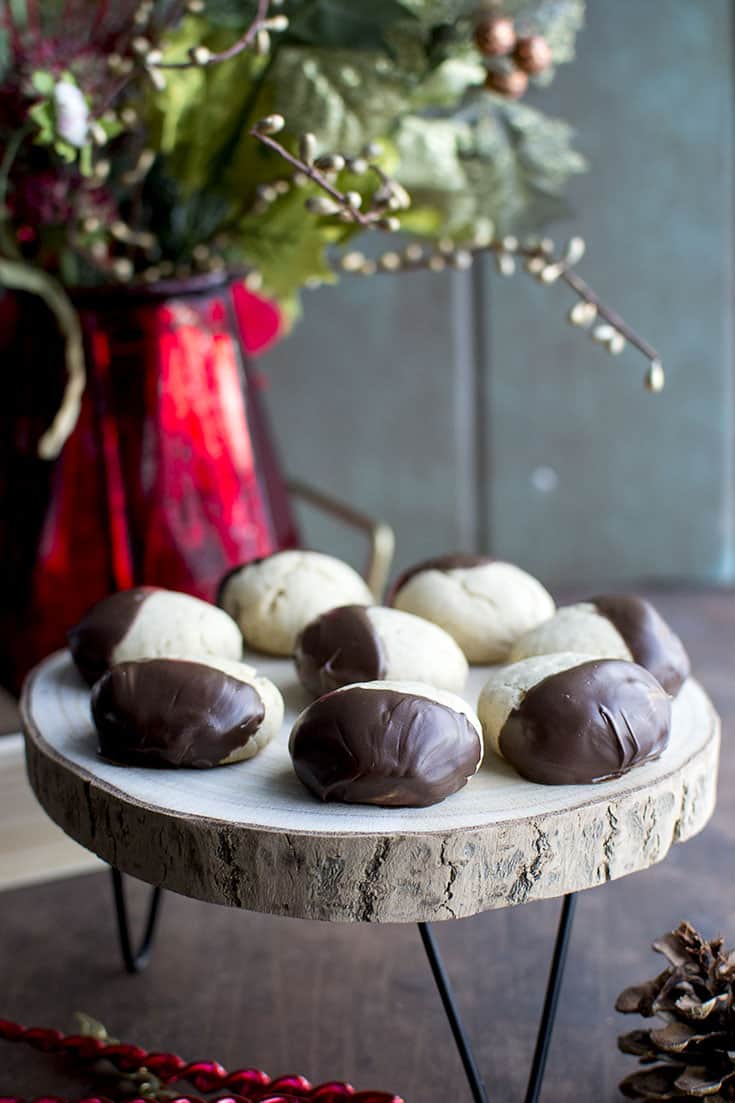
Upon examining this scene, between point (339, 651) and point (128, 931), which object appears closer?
point (339, 651)

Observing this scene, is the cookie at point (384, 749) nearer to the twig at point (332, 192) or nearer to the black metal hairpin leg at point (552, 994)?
the black metal hairpin leg at point (552, 994)

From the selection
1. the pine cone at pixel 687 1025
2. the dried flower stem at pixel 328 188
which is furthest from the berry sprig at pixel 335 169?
the pine cone at pixel 687 1025

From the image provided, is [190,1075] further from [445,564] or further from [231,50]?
[231,50]

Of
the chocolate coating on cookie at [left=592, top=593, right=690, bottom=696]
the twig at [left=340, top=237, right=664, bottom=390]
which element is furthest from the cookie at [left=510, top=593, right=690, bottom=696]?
the twig at [left=340, top=237, right=664, bottom=390]

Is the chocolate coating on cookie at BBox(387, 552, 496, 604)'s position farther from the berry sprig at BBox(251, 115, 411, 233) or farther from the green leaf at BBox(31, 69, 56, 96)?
the green leaf at BBox(31, 69, 56, 96)

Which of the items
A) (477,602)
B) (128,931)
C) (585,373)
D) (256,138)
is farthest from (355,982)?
(585,373)

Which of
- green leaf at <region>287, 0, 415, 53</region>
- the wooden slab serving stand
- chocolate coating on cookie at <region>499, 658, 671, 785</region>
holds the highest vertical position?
green leaf at <region>287, 0, 415, 53</region>
